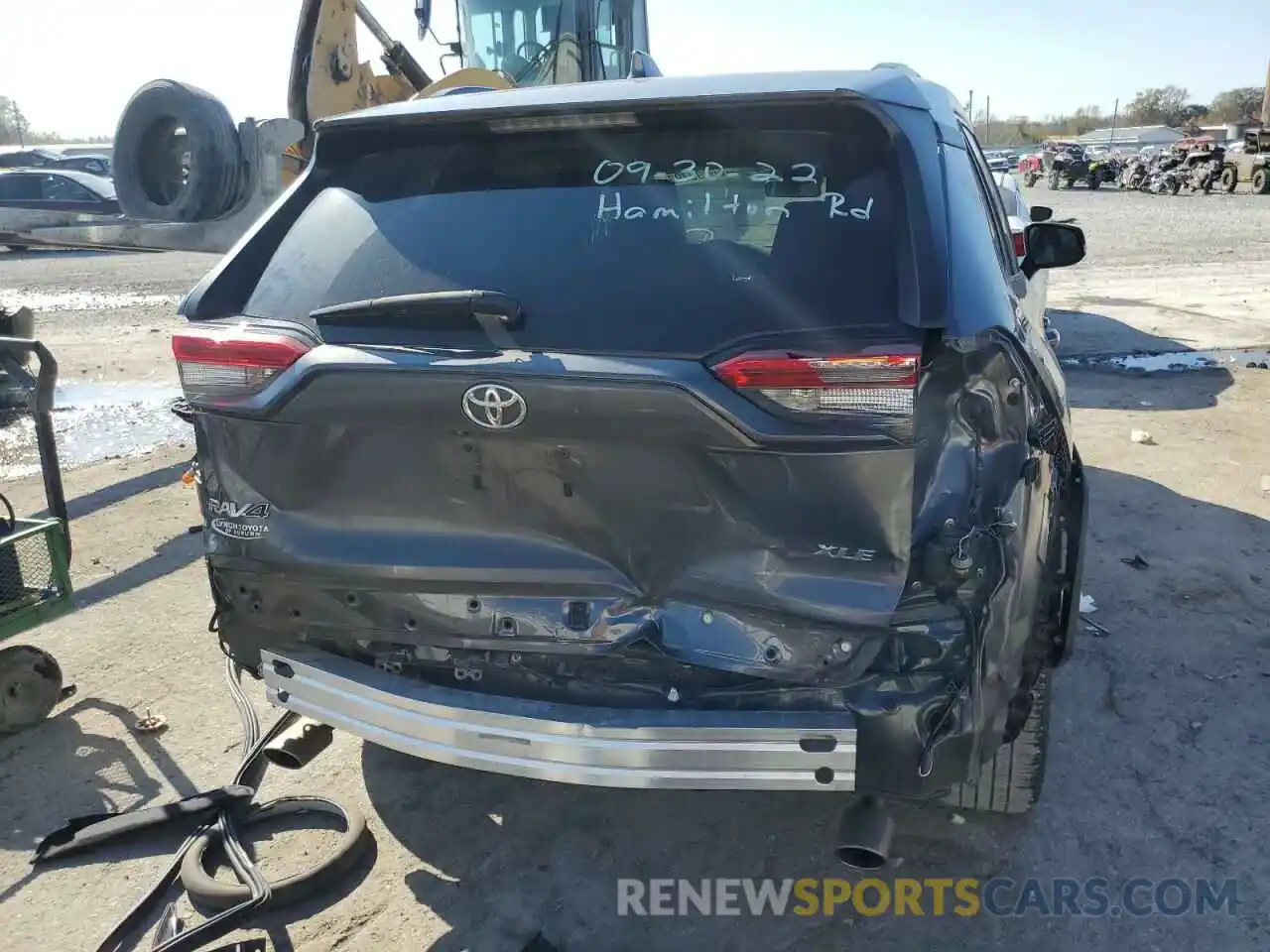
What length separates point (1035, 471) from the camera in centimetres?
259

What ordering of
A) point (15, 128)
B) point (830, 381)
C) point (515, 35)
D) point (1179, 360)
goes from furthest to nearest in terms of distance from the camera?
point (15, 128)
point (1179, 360)
point (515, 35)
point (830, 381)

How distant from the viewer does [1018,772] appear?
2900 millimetres

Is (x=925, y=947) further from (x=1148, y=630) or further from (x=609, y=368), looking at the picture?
(x=1148, y=630)

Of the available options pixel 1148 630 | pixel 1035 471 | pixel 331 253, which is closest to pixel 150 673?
pixel 331 253

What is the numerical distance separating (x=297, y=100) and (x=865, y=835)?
7334 millimetres

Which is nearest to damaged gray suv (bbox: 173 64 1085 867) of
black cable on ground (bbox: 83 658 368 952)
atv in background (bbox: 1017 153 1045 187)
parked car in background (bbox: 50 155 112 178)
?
black cable on ground (bbox: 83 658 368 952)

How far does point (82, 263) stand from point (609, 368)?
2116cm

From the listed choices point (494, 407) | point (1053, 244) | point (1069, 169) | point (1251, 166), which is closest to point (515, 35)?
point (1053, 244)

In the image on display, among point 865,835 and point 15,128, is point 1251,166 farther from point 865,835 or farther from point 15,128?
point 15,128

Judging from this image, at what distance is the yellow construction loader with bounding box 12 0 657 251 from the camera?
6891 millimetres

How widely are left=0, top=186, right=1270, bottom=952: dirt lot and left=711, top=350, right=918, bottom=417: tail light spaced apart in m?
1.50

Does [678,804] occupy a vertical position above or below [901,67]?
below

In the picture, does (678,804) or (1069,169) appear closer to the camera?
(678,804)

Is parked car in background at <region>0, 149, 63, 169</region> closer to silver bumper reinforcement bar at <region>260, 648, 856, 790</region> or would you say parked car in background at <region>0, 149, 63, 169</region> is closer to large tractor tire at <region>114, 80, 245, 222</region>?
large tractor tire at <region>114, 80, 245, 222</region>
